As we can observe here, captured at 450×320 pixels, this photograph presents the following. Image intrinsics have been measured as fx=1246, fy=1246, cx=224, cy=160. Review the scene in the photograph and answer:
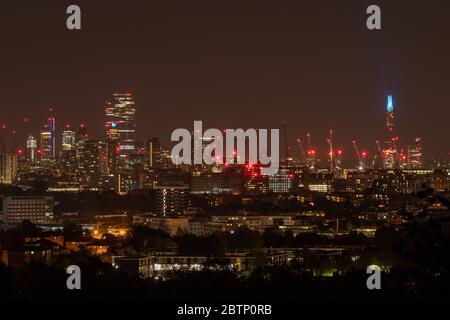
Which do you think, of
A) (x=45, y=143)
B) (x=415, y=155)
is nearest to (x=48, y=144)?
(x=45, y=143)

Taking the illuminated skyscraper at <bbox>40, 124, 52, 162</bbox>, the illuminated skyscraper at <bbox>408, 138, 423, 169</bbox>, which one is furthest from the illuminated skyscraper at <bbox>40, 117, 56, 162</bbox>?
the illuminated skyscraper at <bbox>408, 138, 423, 169</bbox>

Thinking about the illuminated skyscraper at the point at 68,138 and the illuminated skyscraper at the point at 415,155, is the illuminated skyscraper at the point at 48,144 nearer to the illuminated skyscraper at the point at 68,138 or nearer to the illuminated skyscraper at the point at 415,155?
the illuminated skyscraper at the point at 68,138

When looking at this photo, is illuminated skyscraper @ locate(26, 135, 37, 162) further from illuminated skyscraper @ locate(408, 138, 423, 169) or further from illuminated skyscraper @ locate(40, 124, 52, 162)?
illuminated skyscraper @ locate(408, 138, 423, 169)

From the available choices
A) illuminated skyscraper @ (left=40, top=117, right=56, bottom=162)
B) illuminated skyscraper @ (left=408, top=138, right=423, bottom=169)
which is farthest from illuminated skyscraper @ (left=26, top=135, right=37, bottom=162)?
illuminated skyscraper @ (left=408, top=138, right=423, bottom=169)

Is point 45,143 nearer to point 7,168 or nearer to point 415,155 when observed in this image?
point 7,168

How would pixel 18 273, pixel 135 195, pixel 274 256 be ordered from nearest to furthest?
pixel 18 273 → pixel 274 256 → pixel 135 195

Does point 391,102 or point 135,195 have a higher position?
point 391,102

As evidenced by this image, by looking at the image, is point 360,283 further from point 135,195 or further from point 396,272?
point 135,195

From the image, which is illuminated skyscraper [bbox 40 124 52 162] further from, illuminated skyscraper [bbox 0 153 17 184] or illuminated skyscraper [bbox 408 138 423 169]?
illuminated skyscraper [bbox 408 138 423 169]

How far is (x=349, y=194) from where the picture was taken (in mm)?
60375

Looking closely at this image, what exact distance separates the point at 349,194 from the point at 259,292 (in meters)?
44.6

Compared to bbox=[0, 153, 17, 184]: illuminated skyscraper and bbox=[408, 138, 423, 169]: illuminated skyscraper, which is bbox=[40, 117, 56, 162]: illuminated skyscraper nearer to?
bbox=[0, 153, 17, 184]: illuminated skyscraper
